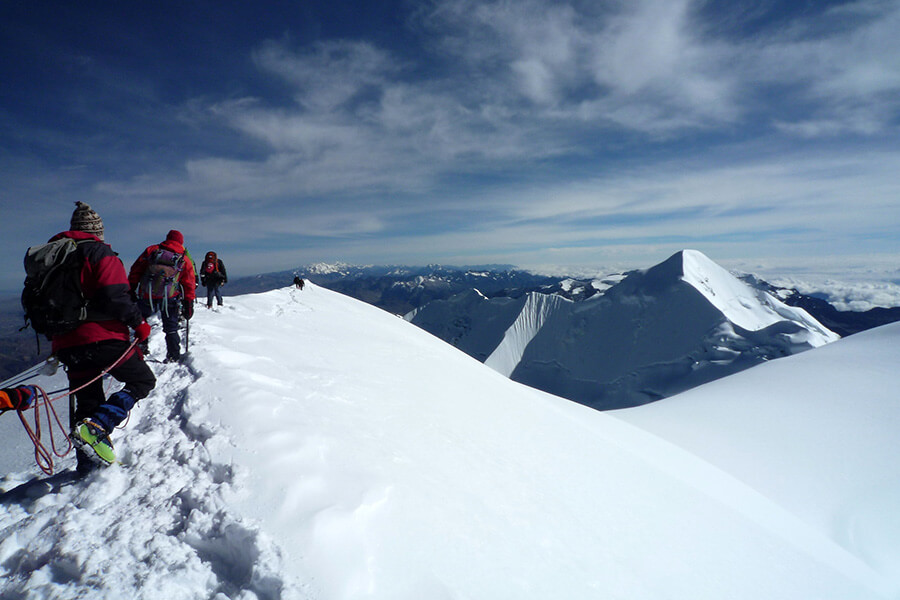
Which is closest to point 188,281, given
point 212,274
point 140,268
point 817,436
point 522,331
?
point 140,268

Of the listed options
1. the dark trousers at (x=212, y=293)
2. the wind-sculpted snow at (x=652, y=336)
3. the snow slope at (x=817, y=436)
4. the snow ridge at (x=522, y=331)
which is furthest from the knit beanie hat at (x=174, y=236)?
the snow ridge at (x=522, y=331)

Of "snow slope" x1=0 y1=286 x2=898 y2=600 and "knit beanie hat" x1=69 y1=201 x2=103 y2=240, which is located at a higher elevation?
"knit beanie hat" x1=69 y1=201 x2=103 y2=240

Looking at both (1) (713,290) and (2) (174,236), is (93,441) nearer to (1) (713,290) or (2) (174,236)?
(2) (174,236)

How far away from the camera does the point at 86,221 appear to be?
3.61m

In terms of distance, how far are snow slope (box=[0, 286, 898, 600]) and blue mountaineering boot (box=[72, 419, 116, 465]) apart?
0.56 feet

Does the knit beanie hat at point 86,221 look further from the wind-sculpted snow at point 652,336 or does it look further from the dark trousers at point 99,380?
the wind-sculpted snow at point 652,336

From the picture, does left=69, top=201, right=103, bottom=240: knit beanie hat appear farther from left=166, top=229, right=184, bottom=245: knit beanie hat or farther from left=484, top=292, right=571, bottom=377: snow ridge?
left=484, top=292, right=571, bottom=377: snow ridge

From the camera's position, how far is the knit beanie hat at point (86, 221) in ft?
11.7

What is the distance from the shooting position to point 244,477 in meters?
3.25

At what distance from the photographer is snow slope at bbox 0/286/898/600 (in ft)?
8.52

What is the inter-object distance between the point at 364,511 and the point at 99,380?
9.65 ft

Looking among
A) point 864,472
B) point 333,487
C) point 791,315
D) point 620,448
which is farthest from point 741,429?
point 791,315

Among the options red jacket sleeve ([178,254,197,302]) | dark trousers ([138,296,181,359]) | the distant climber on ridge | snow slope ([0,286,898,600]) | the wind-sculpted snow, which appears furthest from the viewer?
the wind-sculpted snow

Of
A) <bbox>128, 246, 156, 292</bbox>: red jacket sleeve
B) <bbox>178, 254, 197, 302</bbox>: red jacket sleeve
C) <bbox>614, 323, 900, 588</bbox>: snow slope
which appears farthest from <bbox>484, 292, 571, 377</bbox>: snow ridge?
<bbox>128, 246, 156, 292</bbox>: red jacket sleeve
